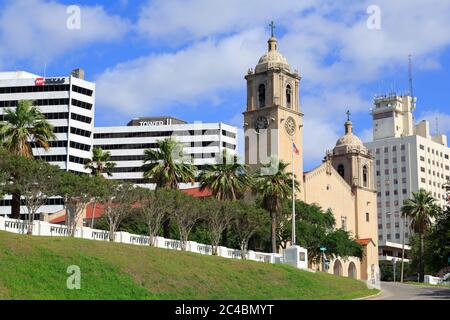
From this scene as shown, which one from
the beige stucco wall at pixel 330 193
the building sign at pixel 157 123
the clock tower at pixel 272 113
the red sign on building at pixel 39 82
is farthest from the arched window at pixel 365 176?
the building sign at pixel 157 123

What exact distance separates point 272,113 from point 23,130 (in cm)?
4194

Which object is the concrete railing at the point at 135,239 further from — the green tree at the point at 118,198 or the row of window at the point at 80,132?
the row of window at the point at 80,132

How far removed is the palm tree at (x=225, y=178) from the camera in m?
71.4

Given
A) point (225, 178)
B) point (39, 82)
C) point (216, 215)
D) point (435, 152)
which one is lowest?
point (216, 215)

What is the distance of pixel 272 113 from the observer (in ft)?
306

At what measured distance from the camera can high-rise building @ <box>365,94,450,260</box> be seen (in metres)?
185

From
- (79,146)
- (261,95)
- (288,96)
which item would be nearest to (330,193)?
(288,96)

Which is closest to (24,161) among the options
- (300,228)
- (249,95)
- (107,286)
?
(107,286)

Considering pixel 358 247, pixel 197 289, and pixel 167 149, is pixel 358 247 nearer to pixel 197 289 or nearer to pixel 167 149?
pixel 167 149

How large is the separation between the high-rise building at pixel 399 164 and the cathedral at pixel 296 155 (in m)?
74.6

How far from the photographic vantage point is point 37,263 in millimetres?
40500

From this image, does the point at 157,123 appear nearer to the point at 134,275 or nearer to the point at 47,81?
the point at 47,81

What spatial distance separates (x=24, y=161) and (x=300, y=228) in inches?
1555
